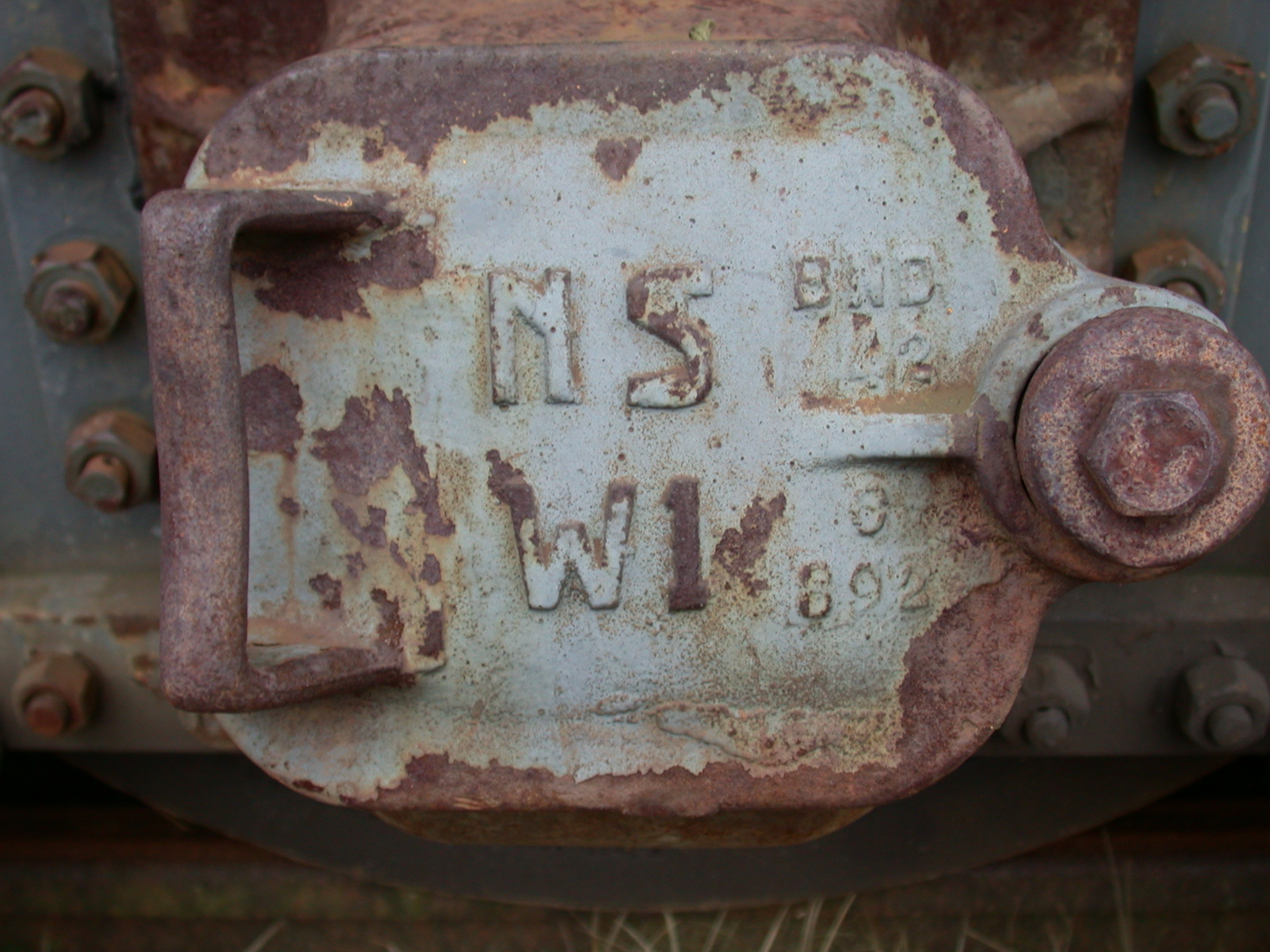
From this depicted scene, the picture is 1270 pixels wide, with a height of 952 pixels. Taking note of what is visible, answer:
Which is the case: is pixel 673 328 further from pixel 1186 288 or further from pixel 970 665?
pixel 1186 288

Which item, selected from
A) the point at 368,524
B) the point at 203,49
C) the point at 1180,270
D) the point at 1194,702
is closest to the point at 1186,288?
the point at 1180,270

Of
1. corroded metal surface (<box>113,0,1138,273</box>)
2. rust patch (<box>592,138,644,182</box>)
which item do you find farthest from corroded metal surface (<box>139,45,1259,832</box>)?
corroded metal surface (<box>113,0,1138,273</box>)

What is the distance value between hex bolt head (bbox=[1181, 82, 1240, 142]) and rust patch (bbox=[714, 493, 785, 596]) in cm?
60

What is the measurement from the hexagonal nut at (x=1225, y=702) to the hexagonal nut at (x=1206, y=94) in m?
0.51

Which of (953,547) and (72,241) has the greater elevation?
(72,241)

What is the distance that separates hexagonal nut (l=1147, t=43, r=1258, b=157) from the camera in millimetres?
991

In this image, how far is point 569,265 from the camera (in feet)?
2.30

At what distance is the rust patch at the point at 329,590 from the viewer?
0.73m

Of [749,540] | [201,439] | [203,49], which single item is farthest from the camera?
[203,49]

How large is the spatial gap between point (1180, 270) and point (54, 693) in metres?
1.18

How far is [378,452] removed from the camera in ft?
2.37

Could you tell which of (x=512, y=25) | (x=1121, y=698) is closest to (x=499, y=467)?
(x=512, y=25)

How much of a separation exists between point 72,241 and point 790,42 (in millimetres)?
745

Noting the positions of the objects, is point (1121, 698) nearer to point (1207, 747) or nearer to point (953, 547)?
point (1207, 747)
